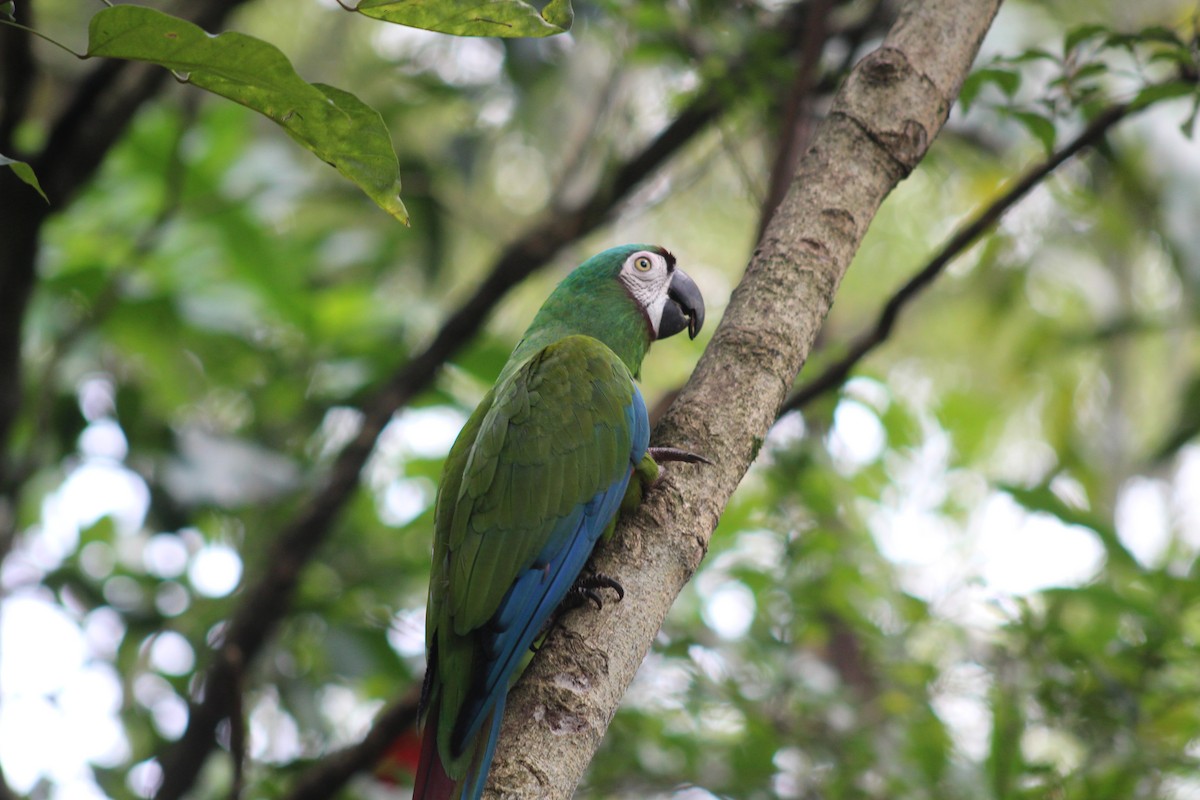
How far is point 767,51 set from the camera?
98.3 inches

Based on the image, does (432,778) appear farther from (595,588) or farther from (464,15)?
(464,15)

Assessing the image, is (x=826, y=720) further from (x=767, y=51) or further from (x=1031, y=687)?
(x=767, y=51)

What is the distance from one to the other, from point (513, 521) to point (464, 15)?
2.68 ft

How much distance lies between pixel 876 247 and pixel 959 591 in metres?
3.46

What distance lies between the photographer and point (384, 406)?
286 centimetres

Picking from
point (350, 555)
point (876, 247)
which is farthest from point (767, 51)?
point (876, 247)

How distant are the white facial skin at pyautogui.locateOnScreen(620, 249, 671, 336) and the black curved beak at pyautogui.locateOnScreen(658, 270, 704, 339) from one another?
0.01m

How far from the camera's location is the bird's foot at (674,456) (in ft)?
4.66

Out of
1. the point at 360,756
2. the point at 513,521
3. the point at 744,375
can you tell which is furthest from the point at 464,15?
the point at 360,756

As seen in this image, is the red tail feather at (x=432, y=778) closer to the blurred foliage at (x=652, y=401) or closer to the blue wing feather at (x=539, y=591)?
the blue wing feather at (x=539, y=591)

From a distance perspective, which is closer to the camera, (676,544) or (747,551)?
(676,544)

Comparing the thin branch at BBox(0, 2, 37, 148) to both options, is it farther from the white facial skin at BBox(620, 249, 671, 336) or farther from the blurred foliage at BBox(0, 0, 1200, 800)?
the white facial skin at BBox(620, 249, 671, 336)

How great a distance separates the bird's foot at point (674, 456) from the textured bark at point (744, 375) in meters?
0.01

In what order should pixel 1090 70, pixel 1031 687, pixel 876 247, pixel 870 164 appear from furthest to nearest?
pixel 876 247 < pixel 1031 687 < pixel 1090 70 < pixel 870 164
